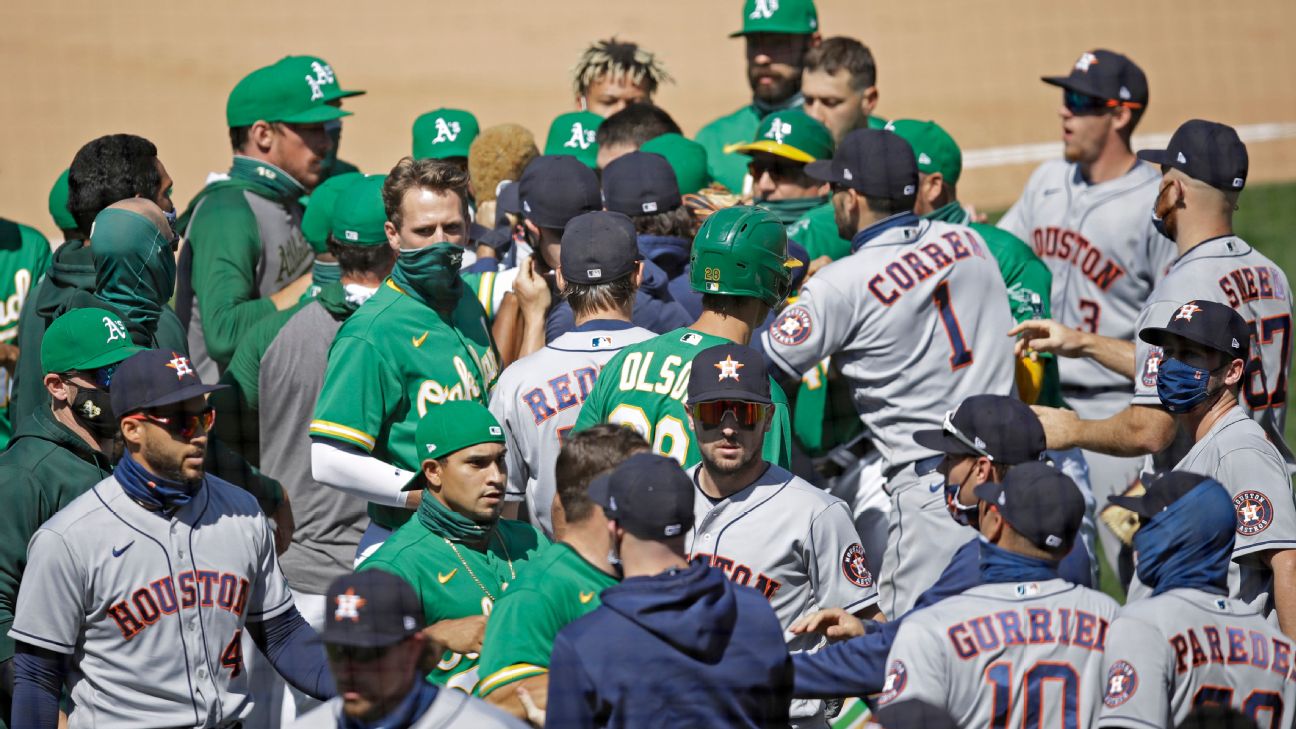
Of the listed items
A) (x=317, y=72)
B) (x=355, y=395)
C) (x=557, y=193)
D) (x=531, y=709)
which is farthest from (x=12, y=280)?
(x=531, y=709)

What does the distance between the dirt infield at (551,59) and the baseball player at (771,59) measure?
6.03 metres

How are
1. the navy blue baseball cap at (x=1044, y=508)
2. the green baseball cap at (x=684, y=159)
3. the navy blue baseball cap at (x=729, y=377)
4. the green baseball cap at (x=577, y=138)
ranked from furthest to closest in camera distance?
the green baseball cap at (x=577, y=138)
the green baseball cap at (x=684, y=159)
the navy blue baseball cap at (x=729, y=377)
the navy blue baseball cap at (x=1044, y=508)

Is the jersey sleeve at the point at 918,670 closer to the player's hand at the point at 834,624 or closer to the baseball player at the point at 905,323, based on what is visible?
the player's hand at the point at 834,624

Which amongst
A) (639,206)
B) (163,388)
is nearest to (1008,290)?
(639,206)

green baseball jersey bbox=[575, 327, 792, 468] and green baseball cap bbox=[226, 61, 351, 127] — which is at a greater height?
green baseball cap bbox=[226, 61, 351, 127]

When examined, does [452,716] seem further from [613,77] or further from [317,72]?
[613,77]

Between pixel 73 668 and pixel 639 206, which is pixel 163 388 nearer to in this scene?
pixel 73 668

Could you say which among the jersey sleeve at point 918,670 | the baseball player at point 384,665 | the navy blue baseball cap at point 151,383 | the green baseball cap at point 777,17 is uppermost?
the green baseball cap at point 777,17

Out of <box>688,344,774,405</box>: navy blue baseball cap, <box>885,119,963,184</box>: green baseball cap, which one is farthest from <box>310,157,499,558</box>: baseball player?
<box>885,119,963,184</box>: green baseball cap

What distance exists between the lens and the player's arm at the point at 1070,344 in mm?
5004

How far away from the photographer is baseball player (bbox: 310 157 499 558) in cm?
443

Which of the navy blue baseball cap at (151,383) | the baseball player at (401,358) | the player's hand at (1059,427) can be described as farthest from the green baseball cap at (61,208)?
the player's hand at (1059,427)

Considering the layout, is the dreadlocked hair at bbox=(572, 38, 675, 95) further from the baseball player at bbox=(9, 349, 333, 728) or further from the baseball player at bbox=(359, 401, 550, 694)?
the baseball player at bbox=(9, 349, 333, 728)

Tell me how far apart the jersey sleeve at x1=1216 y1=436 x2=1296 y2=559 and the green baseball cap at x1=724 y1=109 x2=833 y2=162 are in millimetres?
2067
